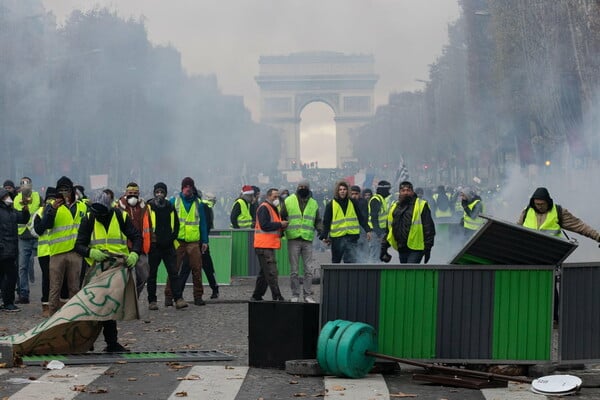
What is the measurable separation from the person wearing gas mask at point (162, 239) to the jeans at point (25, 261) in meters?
2.08

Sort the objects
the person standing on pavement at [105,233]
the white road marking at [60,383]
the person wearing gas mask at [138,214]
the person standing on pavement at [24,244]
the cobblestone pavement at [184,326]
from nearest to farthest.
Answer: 1. the white road marking at [60,383]
2. the person standing on pavement at [105,233]
3. the cobblestone pavement at [184,326]
4. the person wearing gas mask at [138,214]
5. the person standing on pavement at [24,244]

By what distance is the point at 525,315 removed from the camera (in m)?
11.2

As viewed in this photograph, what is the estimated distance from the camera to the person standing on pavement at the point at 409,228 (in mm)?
16906

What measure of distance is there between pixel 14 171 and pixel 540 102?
23135 millimetres

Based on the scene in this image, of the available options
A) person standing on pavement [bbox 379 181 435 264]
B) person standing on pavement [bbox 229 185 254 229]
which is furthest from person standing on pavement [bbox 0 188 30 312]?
person standing on pavement [bbox 229 185 254 229]

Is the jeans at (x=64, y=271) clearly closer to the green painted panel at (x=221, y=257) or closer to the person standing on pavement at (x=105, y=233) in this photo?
the person standing on pavement at (x=105, y=233)

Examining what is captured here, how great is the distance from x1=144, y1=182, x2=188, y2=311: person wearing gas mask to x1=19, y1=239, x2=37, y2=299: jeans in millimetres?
2078

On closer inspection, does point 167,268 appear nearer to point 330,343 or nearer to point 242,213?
point 330,343

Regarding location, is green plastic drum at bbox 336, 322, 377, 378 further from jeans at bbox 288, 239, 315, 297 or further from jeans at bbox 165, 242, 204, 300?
jeans at bbox 165, 242, 204, 300

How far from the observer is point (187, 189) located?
19047mm

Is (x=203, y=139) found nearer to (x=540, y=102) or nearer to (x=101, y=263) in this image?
(x=540, y=102)

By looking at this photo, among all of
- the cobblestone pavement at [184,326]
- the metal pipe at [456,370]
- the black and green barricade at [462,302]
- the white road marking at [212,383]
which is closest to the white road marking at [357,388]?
the metal pipe at [456,370]

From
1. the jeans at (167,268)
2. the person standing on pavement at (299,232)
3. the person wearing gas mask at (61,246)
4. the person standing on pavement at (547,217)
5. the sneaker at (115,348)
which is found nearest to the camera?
the sneaker at (115,348)

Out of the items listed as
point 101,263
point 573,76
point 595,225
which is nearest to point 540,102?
point 573,76
